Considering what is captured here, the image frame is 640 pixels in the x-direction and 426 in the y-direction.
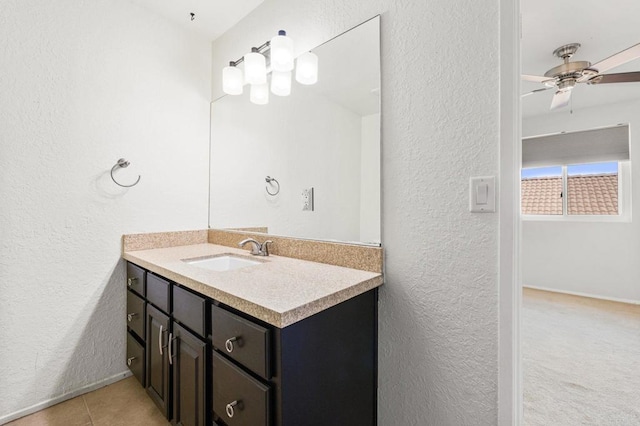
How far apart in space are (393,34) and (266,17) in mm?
981

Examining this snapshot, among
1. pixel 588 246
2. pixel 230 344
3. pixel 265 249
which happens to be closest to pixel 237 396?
pixel 230 344

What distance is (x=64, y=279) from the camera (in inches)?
64.3

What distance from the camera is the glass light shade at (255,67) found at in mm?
1662

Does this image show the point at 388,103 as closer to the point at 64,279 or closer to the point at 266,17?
the point at 266,17

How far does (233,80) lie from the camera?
187 cm

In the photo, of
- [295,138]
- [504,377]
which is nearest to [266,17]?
[295,138]

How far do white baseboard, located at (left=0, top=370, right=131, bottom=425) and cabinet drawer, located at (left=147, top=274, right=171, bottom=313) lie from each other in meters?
0.73

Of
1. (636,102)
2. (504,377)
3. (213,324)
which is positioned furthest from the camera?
(636,102)

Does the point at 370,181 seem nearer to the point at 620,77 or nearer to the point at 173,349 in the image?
the point at 173,349

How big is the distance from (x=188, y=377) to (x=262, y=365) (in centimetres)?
56

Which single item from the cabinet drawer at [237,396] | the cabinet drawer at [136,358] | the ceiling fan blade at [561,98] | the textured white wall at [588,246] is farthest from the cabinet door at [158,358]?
the textured white wall at [588,246]

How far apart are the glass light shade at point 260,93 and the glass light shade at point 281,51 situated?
0.26m

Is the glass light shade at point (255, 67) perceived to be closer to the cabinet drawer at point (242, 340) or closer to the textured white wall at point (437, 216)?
the textured white wall at point (437, 216)

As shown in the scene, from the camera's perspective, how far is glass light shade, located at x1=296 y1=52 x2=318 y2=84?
151cm
